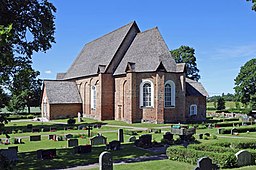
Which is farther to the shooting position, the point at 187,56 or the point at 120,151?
the point at 187,56

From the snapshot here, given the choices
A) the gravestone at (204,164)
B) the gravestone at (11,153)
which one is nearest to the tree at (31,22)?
the gravestone at (11,153)

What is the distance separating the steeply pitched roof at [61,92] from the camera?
47438 millimetres

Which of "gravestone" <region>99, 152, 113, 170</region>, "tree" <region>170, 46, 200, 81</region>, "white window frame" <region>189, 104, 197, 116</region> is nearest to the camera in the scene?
"gravestone" <region>99, 152, 113, 170</region>

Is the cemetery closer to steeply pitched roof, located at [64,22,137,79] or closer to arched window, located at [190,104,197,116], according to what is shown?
arched window, located at [190,104,197,116]

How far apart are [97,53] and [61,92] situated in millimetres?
9450

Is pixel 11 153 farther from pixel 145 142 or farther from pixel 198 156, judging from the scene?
pixel 198 156

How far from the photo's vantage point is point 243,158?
566 inches

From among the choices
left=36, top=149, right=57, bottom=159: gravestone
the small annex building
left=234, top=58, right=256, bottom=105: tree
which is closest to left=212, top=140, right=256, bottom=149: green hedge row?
left=36, top=149, right=57, bottom=159: gravestone

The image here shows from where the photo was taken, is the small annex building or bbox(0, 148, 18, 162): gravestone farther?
the small annex building

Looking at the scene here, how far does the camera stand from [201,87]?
47.4m

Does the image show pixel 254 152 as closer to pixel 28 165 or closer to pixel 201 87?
pixel 28 165

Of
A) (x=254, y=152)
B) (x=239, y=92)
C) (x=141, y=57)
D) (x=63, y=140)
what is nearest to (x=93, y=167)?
(x=254, y=152)

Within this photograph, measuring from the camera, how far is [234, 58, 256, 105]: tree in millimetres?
62656

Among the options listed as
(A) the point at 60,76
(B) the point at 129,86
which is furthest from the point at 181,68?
(A) the point at 60,76
